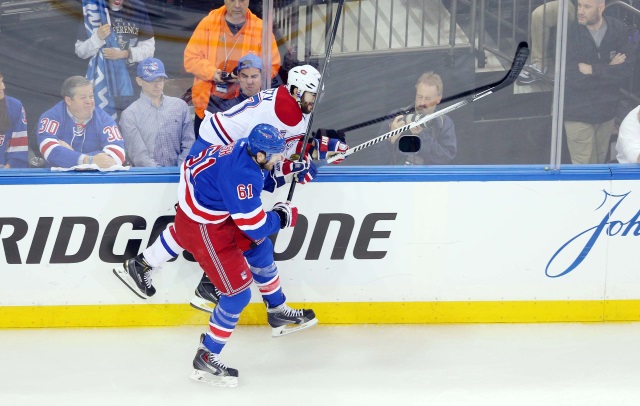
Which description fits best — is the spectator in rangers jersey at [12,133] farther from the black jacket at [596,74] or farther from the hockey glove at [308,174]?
the black jacket at [596,74]

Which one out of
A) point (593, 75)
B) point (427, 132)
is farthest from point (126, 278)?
point (593, 75)

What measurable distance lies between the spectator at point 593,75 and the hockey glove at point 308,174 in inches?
46.9

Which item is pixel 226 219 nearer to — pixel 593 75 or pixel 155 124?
pixel 155 124

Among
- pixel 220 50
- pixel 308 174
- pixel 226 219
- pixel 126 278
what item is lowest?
pixel 126 278

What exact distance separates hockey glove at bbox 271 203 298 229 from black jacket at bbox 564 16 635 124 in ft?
4.50

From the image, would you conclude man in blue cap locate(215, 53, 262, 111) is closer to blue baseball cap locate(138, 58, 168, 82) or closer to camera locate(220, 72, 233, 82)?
A: camera locate(220, 72, 233, 82)

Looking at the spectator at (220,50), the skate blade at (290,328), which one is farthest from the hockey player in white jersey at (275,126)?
the spectator at (220,50)

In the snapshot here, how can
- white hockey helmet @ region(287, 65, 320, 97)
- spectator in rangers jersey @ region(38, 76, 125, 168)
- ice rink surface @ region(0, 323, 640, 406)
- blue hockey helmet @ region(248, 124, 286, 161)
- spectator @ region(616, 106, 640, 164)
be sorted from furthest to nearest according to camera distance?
spectator @ region(616, 106, 640, 164) < spectator in rangers jersey @ region(38, 76, 125, 168) < white hockey helmet @ region(287, 65, 320, 97) < ice rink surface @ region(0, 323, 640, 406) < blue hockey helmet @ region(248, 124, 286, 161)

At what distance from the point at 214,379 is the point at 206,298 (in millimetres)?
544

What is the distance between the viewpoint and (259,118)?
4.42m

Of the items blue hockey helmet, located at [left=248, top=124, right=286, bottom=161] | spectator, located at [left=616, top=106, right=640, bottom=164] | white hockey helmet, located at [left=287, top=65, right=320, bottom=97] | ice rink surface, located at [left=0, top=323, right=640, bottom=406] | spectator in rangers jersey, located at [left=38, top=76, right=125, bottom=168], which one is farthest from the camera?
spectator, located at [left=616, top=106, right=640, bottom=164]

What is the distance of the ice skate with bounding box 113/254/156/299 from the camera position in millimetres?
4562

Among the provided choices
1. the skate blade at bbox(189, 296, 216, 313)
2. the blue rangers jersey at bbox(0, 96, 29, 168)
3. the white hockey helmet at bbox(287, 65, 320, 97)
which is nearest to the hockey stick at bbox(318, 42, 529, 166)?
the white hockey helmet at bbox(287, 65, 320, 97)

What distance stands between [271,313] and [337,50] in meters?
1.21
